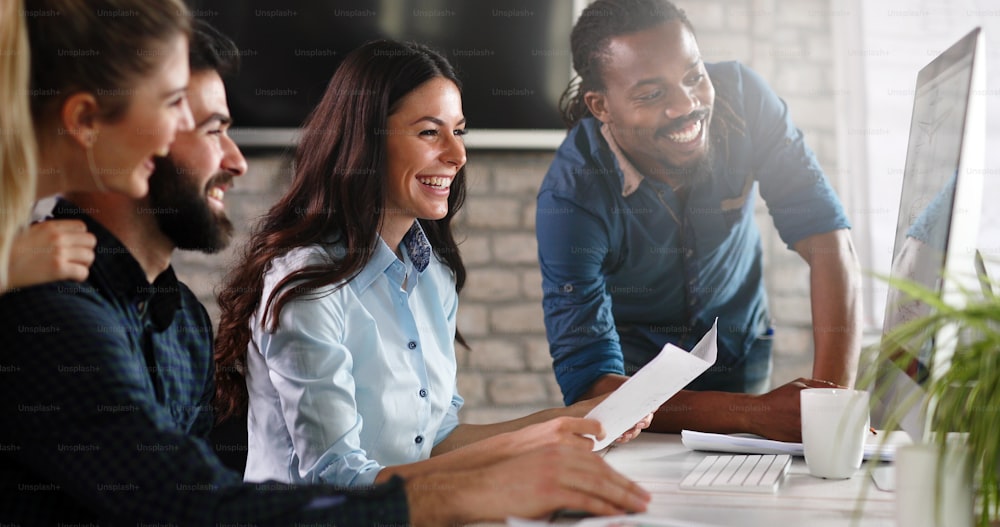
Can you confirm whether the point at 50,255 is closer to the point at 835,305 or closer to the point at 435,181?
the point at 435,181

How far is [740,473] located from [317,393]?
2.10ft

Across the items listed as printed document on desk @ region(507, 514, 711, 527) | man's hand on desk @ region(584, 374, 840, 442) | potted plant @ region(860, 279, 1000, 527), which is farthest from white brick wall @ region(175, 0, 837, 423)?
potted plant @ region(860, 279, 1000, 527)

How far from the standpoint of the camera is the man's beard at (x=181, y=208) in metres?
1.19

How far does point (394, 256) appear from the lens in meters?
1.66

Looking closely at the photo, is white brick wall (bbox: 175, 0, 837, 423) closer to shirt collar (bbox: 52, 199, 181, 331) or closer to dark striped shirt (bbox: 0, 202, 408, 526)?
shirt collar (bbox: 52, 199, 181, 331)

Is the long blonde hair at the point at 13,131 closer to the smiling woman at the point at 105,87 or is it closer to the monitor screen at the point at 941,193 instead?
the smiling woman at the point at 105,87

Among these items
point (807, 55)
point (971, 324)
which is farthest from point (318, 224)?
point (807, 55)

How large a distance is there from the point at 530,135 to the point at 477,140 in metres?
0.15

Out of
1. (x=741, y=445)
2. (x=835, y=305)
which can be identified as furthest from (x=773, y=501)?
(x=835, y=305)

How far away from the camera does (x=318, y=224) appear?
1656 mm

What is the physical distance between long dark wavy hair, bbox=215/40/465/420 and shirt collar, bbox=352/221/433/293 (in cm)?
2

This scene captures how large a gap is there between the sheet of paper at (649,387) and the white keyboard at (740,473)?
11 centimetres

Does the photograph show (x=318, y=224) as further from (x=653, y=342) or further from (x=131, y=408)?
(x=653, y=342)

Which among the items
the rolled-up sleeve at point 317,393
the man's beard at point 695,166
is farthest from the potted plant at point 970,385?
the man's beard at point 695,166
